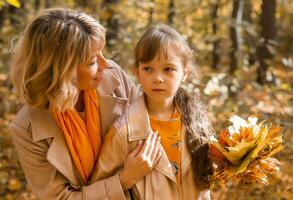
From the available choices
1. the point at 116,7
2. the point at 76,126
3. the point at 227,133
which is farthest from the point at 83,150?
the point at 116,7

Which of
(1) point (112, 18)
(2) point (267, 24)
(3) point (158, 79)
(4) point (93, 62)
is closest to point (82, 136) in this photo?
(4) point (93, 62)

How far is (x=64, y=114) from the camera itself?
8.33 ft

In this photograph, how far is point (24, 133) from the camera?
2543 millimetres

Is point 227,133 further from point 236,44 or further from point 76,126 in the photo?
point 236,44

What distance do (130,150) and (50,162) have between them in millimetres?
389

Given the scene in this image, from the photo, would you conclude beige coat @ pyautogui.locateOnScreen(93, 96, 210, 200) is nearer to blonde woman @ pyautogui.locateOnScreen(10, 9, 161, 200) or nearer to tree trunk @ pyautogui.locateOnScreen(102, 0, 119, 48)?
blonde woman @ pyautogui.locateOnScreen(10, 9, 161, 200)

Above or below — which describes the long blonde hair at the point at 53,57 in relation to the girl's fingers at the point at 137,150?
above

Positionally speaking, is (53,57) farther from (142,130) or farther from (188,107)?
(188,107)

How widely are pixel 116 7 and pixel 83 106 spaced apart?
3562mm

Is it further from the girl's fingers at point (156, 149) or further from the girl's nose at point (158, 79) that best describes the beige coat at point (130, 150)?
the girl's nose at point (158, 79)

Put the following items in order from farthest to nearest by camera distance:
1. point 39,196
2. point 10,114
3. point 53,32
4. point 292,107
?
point 10,114, point 292,107, point 39,196, point 53,32

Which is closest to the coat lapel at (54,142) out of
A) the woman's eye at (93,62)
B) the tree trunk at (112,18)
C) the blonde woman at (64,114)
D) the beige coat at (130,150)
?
the blonde woman at (64,114)

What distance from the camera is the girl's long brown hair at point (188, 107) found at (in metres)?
2.48

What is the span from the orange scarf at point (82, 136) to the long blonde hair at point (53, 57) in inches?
3.9
